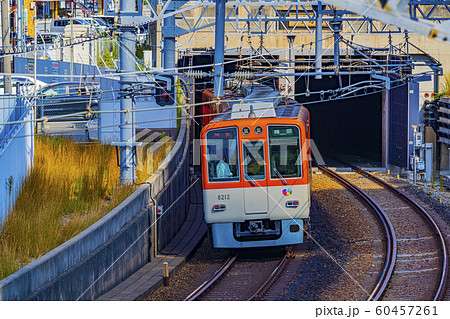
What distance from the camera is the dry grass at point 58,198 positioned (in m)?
10.6

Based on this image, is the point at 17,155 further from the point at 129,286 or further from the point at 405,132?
the point at 405,132

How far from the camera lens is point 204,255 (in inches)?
614

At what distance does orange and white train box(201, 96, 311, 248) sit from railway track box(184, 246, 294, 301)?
45 centimetres

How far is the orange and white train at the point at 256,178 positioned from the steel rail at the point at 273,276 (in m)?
0.43

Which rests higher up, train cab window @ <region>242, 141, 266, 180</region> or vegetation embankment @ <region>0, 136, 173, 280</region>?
train cab window @ <region>242, 141, 266, 180</region>

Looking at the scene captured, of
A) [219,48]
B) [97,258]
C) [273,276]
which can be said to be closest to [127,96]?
[219,48]

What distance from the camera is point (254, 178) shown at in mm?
14344

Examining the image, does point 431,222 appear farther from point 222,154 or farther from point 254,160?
point 222,154

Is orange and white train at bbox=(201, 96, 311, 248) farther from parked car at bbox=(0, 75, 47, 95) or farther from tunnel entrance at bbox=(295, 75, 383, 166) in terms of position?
tunnel entrance at bbox=(295, 75, 383, 166)

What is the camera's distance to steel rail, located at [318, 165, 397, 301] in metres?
12.4

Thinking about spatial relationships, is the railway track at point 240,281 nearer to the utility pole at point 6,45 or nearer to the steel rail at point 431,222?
the steel rail at point 431,222

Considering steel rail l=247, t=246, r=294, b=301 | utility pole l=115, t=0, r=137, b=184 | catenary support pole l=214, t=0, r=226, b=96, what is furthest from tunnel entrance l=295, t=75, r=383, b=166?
utility pole l=115, t=0, r=137, b=184

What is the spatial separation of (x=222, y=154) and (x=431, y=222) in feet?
21.2
